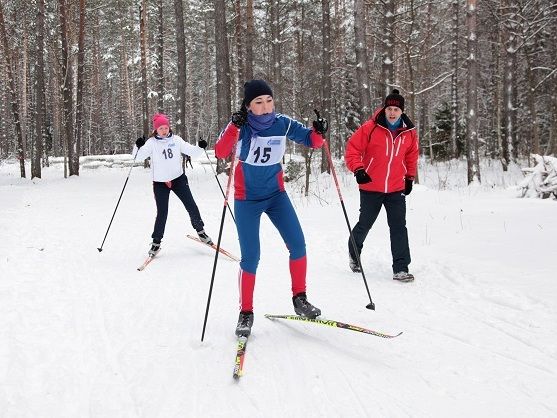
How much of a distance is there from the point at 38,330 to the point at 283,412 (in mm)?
2669

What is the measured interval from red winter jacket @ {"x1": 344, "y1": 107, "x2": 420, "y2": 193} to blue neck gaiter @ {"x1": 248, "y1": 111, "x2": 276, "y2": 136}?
5.69ft

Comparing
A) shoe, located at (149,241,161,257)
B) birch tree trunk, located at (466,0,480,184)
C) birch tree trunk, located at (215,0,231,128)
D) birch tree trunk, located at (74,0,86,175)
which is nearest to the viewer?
shoe, located at (149,241,161,257)

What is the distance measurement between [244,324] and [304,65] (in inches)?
767

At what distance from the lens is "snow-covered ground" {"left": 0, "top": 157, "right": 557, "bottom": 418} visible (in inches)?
118

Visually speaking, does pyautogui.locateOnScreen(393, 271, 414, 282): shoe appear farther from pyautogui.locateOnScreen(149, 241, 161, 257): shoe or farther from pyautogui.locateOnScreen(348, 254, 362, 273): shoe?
pyautogui.locateOnScreen(149, 241, 161, 257): shoe

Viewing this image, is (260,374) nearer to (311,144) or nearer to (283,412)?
(283,412)

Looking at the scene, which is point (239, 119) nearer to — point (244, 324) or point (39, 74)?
point (244, 324)

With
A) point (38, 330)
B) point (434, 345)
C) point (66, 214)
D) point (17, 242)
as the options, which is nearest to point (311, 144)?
point (434, 345)

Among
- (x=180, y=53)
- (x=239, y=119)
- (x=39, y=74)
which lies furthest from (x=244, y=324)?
(x=39, y=74)

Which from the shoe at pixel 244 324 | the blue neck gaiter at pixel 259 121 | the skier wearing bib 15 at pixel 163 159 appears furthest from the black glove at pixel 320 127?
the skier wearing bib 15 at pixel 163 159

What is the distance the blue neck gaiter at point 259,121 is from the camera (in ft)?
13.0

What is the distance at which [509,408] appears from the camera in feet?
9.18

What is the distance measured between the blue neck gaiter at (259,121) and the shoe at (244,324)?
1626mm

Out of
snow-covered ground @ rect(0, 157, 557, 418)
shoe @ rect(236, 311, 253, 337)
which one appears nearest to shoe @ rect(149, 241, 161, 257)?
snow-covered ground @ rect(0, 157, 557, 418)
